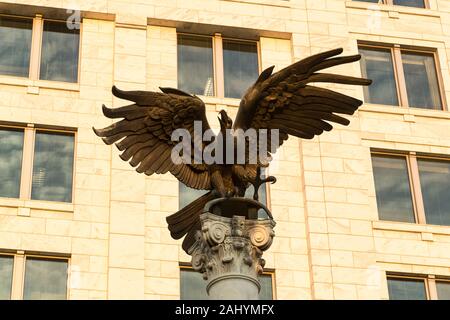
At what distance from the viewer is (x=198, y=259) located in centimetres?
2239

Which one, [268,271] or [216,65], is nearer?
[268,271]

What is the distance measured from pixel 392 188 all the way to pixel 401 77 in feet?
13.3

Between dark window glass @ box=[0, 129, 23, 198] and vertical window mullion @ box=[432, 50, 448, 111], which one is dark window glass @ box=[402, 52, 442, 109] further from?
dark window glass @ box=[0, 129, 23, 198]

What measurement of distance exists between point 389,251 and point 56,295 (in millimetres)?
9297

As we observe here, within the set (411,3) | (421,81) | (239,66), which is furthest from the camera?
(411,3)

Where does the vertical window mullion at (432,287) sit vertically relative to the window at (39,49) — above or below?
below

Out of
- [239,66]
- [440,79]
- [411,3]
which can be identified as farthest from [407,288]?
[411,3]

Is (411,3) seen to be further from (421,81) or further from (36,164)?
(36,164)

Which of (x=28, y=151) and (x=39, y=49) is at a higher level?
(x=39, y=49)

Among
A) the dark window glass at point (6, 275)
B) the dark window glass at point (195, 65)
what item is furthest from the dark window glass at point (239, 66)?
the dark window glass at point (6, 275)

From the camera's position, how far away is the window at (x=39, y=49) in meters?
37.5

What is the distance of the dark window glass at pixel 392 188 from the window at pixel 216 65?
4.57m

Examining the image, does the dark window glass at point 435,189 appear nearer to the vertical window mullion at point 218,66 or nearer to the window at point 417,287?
the window at point 417,287

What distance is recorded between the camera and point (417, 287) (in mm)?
35875
